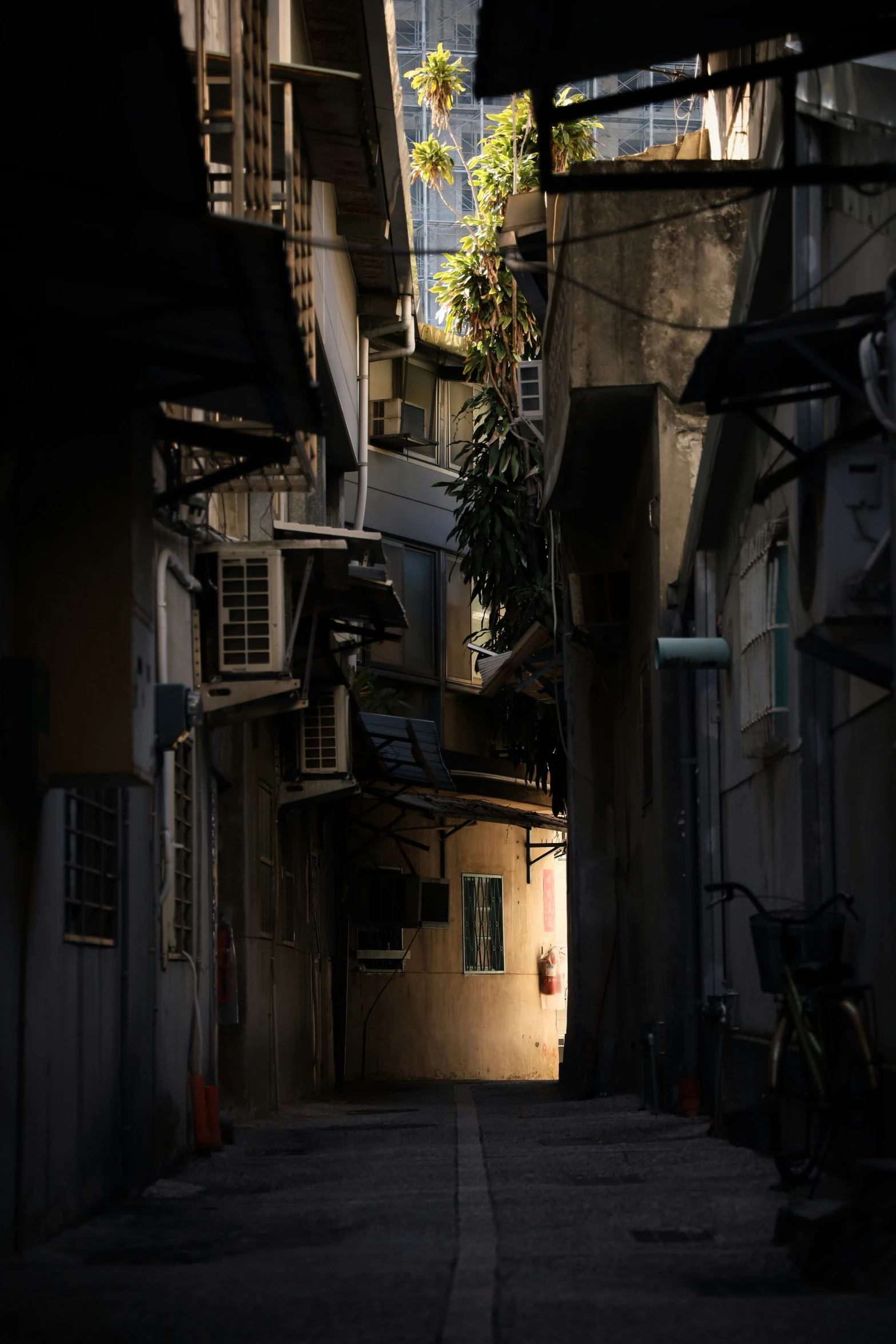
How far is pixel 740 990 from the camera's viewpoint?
11.1 meters

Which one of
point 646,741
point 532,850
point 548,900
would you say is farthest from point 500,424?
point 548,900

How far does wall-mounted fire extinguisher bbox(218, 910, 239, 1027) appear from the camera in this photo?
13750 mm

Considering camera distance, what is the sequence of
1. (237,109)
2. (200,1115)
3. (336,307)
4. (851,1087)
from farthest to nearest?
(336,307) → (200,1115) → (237,109) → (851,1087)

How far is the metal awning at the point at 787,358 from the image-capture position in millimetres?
6598

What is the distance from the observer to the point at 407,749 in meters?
22.2

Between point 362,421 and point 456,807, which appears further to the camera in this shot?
point 456,807

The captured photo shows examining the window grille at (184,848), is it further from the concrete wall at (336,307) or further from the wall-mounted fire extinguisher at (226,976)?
the concrete wall at (336,307)

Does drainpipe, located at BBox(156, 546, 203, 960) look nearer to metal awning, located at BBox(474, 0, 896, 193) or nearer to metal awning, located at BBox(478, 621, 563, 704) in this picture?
metal awning, located at BBox(474, 0, 896, 193)

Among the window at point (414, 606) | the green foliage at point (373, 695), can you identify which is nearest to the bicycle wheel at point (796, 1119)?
the green foliage at point (373, 695)

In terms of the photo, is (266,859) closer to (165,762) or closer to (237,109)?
(165,762)

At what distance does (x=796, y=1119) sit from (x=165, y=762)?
14.6ft

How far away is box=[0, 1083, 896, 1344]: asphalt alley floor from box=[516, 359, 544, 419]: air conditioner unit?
10.9 m

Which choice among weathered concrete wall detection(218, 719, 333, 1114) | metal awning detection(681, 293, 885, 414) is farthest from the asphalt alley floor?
weathered concrete wall detection(218, 719, 333, 1114)

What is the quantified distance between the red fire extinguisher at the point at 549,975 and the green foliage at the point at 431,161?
14.0 m
